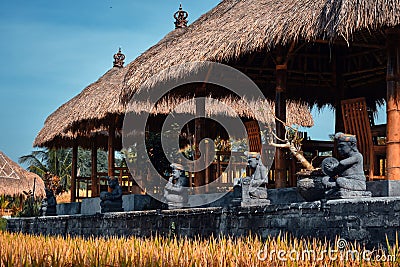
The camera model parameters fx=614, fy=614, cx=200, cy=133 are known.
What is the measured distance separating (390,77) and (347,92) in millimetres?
4792

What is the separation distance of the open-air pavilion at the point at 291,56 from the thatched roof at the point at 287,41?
12 mm

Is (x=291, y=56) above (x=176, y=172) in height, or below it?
above

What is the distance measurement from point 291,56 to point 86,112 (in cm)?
578

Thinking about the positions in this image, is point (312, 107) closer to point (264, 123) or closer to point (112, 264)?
point (264, 123)

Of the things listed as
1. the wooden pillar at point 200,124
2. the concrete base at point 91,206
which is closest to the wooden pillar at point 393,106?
the wooden pillar at point 200,124

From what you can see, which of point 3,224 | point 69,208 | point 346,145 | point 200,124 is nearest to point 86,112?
point 69,208

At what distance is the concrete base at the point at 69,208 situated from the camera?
14.8m

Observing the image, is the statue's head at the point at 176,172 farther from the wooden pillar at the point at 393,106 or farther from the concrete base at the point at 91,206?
the concrete base at the point at 91,206

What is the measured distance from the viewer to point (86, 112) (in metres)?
13.6

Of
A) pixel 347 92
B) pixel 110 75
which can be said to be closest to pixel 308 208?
pixel 347 92

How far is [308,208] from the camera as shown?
6488 mm

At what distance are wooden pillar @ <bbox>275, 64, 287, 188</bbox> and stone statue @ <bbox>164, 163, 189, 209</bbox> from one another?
149 cm

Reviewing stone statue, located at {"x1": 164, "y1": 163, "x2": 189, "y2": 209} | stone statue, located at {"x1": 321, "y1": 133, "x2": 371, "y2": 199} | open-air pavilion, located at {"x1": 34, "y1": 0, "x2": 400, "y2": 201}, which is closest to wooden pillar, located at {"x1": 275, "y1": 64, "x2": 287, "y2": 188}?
open-air pavilion, located at {"x1": 34, "y1": 0, "x2": 400, "y2": 201}

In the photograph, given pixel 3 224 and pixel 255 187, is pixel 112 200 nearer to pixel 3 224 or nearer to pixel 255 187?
pixel 255 187
